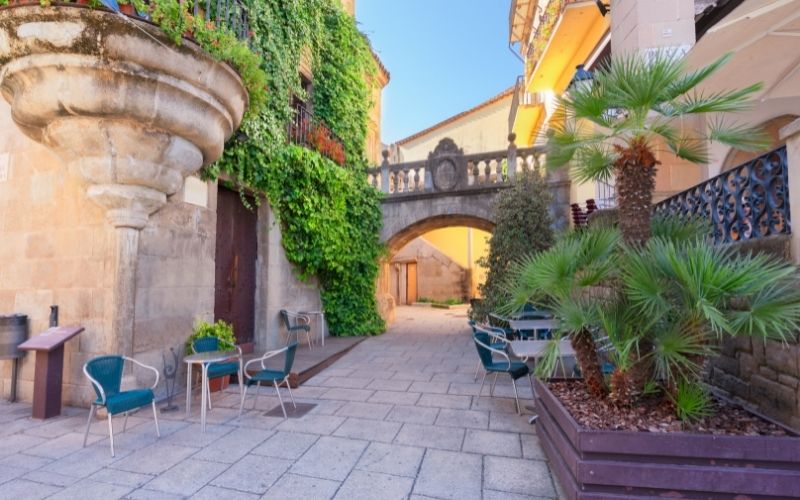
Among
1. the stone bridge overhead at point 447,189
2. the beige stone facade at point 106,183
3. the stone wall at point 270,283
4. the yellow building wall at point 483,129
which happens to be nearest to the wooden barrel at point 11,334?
the beige stone facade at point 106,183

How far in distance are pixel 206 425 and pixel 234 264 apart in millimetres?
2863

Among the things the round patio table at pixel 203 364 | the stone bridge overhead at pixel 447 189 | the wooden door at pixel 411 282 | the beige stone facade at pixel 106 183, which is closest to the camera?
Answer: the beige stone facade at pixel 106 183

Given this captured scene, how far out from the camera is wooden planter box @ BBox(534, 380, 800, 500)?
6.40 ft

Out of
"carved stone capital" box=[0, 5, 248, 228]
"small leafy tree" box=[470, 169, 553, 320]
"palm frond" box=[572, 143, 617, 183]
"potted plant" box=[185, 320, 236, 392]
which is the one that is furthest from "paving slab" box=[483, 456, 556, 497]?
"small leafy tree" box=[470, 169, 553, 320]

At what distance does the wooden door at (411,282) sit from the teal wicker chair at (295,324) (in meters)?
10.3

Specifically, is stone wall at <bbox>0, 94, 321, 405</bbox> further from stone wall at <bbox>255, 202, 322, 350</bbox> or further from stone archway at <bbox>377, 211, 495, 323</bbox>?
stone archway at <bbox>377, 211, 495, 323</bbox>

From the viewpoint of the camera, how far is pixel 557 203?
26.1 ft

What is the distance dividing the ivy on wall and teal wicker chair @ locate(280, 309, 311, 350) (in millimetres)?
785

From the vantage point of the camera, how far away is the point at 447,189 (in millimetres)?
8805

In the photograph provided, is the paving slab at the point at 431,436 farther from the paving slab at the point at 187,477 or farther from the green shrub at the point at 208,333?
the green shrub at the point at 208,333

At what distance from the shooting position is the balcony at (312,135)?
7043mm

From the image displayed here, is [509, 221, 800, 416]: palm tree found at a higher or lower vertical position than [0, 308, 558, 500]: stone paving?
higher

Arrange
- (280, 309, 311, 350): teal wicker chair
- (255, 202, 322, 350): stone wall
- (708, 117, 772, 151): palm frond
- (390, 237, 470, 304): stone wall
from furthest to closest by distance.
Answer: (390, 237, 470, 304): stone wall
(280, 309, 311, 350): teal wicker chair
(255, 202, 322, 350): stone wall
(708, 117, 772, 151): palm frond

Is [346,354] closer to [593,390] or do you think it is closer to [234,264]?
[234,264]
